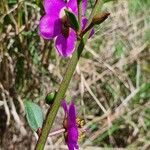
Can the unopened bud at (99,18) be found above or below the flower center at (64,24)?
above


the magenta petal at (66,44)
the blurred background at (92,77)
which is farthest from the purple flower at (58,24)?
the blurred background at (92,77)

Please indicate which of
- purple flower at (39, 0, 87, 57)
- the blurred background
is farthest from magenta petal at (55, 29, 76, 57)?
the blurred background

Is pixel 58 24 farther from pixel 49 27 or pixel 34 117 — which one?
pixel 34 117

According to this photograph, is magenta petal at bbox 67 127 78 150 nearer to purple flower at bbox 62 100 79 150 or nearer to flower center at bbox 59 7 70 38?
purple flower at bbox 62 100 79 150

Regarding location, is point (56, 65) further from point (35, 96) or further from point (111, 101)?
point (111, 101)

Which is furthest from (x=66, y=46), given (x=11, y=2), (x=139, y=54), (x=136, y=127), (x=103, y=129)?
(x=139, y=54)

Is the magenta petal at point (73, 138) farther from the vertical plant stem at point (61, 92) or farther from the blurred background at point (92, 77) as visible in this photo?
the blurred background at point (92, 77)

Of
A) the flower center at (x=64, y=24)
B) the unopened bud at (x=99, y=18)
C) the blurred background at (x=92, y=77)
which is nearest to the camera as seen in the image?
the unopened bud at (x=99, y=18)
